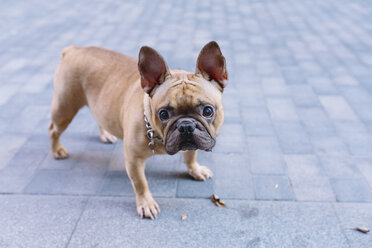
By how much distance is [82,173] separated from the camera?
343 cm

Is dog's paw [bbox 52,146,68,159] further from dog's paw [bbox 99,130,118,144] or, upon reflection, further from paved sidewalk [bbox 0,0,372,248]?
dog's paw [bbox 99,130,118,144]

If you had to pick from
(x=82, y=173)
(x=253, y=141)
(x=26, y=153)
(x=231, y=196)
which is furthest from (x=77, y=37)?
(x=231, y=196)

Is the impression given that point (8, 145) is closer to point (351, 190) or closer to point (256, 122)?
point (256, 122)

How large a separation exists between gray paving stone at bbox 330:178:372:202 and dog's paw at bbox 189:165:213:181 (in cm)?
117

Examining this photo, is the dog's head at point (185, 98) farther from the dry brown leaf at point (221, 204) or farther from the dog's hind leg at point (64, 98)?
the dog's hind leg at point (64, 98)

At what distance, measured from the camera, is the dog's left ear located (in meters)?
2.29

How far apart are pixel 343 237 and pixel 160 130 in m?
1.67

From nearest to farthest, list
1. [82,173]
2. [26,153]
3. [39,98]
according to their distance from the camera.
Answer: [82,173]
[26,153]
[39,98]

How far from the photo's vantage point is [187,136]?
2250 mm

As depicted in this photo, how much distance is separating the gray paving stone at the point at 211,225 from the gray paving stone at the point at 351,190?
211 millimetres

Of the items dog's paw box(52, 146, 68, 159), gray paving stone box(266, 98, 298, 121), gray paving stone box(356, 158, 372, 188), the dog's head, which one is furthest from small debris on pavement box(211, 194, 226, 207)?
dog's paw box(52, 146, 68, 159)

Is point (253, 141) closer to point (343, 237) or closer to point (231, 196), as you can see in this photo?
point (231, 196)

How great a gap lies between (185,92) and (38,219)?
1.76 m

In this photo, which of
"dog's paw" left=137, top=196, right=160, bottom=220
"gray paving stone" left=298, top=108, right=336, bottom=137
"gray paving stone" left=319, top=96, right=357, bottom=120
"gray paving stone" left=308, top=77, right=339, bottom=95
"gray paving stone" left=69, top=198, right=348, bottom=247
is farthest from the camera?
"gray paving stone" left=308, top=77, right=339, bottom=95
